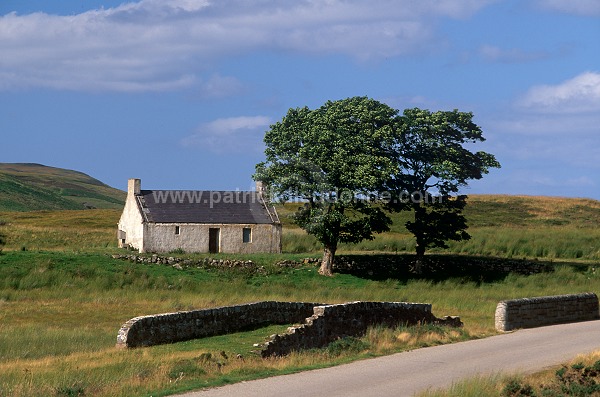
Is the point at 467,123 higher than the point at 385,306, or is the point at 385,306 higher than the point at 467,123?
the point at 467,123

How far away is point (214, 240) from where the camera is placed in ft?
218

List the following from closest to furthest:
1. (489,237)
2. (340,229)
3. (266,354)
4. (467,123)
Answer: (266,354) < (340,229) < (467,123) < (489,237)

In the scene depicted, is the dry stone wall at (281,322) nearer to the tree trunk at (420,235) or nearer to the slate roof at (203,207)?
the tree trunk at (420,235)

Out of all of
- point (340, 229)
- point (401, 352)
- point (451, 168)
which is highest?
point (451, 168)

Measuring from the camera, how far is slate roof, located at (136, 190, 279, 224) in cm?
6591

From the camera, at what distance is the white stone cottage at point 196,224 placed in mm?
64875

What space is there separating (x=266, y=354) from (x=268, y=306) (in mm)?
7669

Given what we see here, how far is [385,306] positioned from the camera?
30828 mm

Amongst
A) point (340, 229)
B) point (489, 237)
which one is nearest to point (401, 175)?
point (340, 229)

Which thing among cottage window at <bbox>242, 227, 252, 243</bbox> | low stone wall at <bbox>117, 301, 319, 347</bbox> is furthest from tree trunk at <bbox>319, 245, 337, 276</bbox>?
low stone wall at <bbox>117, 301, 319, 347</bbox>

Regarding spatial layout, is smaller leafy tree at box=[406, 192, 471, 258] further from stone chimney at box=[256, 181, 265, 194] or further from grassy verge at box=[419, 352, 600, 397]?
grassy verge at box=[419, 352, 600, 397]

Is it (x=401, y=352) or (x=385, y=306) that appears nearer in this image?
(x=401, y=352)

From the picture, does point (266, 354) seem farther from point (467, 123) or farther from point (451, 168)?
point (467, 123)

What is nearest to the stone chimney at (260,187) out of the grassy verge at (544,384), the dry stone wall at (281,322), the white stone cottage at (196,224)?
the white stone cottage at (196,224)
